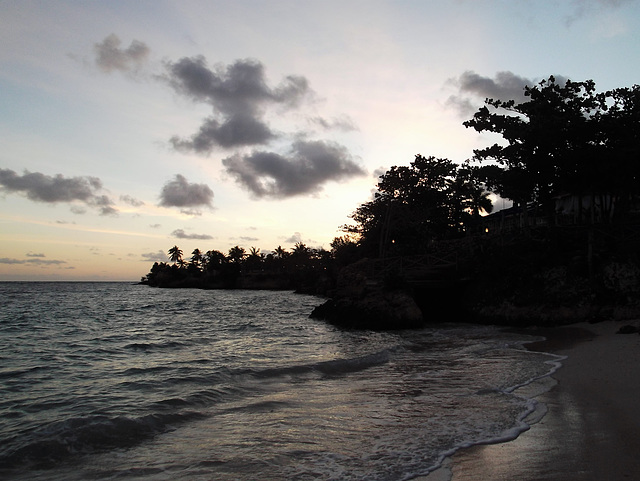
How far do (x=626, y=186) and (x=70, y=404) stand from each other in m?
29.2

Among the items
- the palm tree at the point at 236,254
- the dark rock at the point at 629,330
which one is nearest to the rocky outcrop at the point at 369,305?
the dark rock at the point at 629,330

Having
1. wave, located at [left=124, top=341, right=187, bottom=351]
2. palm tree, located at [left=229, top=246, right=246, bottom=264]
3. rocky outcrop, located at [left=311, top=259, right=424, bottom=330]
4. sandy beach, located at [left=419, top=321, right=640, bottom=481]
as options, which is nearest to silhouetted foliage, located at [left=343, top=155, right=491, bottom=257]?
rocky outcrop, located at [left=311, top=259, right=424, bottom=330]

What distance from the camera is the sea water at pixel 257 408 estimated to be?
5.95 metres

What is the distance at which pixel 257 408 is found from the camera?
881 centimetres

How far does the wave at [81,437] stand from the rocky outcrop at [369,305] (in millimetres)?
16936

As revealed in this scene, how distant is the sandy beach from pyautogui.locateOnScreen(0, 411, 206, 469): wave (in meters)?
4.94

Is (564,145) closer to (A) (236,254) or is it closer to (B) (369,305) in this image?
(B) (369,305)

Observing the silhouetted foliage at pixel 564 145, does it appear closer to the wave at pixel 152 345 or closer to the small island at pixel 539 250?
the small island at pixel 539 250

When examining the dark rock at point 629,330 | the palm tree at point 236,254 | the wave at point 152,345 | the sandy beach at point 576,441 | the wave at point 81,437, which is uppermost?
the palm tree at point 236,254

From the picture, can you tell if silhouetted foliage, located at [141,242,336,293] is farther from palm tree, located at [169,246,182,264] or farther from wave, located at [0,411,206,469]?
wave, located at [0,411,206,469]

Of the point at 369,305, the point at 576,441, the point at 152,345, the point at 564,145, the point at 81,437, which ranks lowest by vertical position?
the point at 152,345

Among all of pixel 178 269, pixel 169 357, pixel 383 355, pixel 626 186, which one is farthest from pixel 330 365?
Answer: pixel 178 269

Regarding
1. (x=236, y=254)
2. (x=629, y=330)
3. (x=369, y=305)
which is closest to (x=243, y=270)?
(x=236, y=254)

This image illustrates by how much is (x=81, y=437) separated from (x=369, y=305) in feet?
64.6
